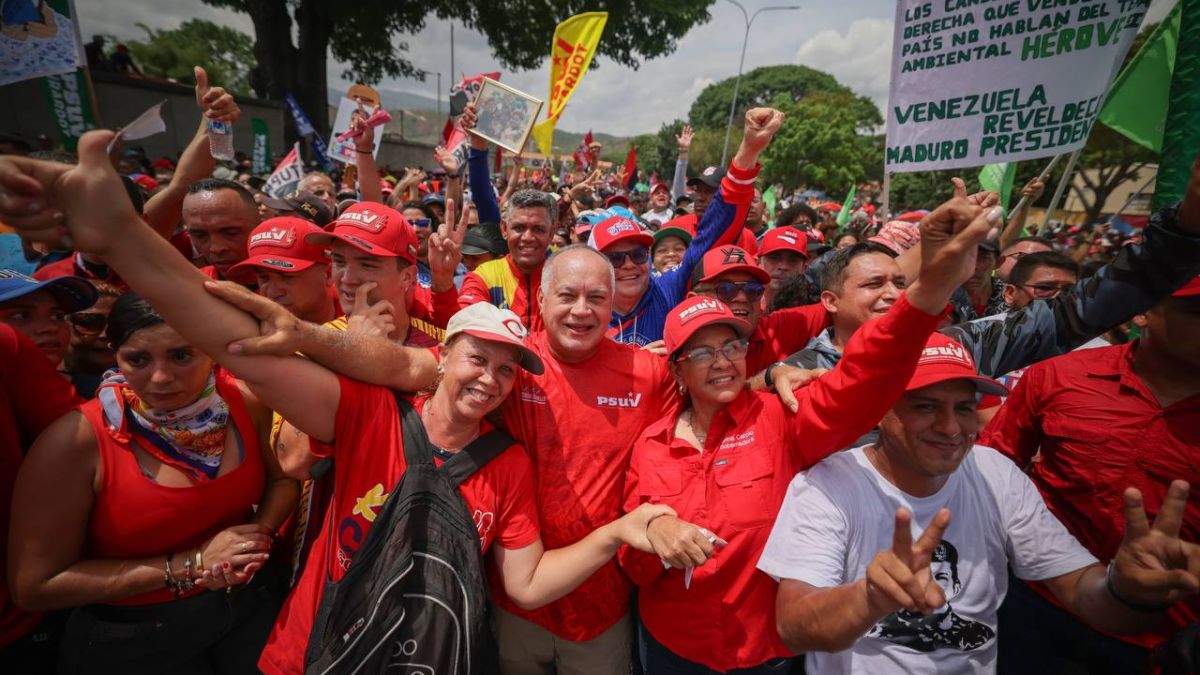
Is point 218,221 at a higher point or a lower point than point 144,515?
higher

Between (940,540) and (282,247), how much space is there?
3.20m

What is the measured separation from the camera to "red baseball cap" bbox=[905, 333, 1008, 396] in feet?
6.00

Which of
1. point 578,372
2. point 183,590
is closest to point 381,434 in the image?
point 578,372

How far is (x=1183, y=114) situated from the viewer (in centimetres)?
297

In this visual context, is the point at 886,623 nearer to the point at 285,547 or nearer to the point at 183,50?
the point at 285,547

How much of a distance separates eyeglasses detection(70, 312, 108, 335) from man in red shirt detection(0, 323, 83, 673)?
33.6 inches

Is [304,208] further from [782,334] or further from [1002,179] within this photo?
[1002,179]

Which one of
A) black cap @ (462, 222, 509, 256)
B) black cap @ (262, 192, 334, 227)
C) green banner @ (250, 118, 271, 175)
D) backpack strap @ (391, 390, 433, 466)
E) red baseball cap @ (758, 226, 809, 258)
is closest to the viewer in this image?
backpack strap @ (391, 390, 433, 466)

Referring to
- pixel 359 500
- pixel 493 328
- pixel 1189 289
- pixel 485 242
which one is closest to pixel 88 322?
pixel 359 500

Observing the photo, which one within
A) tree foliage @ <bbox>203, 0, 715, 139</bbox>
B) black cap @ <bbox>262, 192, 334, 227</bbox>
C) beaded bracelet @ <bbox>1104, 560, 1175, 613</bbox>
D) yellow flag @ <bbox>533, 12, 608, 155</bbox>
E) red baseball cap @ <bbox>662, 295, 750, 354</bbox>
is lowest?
beaded bracelet @ <bbox>1104, 560, 1175, 613</bbox>

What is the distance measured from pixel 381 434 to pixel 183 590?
107cm

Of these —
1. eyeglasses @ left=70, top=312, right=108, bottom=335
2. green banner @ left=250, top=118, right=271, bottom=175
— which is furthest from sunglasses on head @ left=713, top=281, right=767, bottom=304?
green banner @ left=250, top=118, right=271, bottom=175

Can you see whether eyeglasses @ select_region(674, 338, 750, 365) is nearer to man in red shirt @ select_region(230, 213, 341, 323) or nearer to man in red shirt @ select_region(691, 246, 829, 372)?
man in red shirt @ select_region(691, 246, 829, 372)

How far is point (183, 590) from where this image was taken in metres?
1.99
